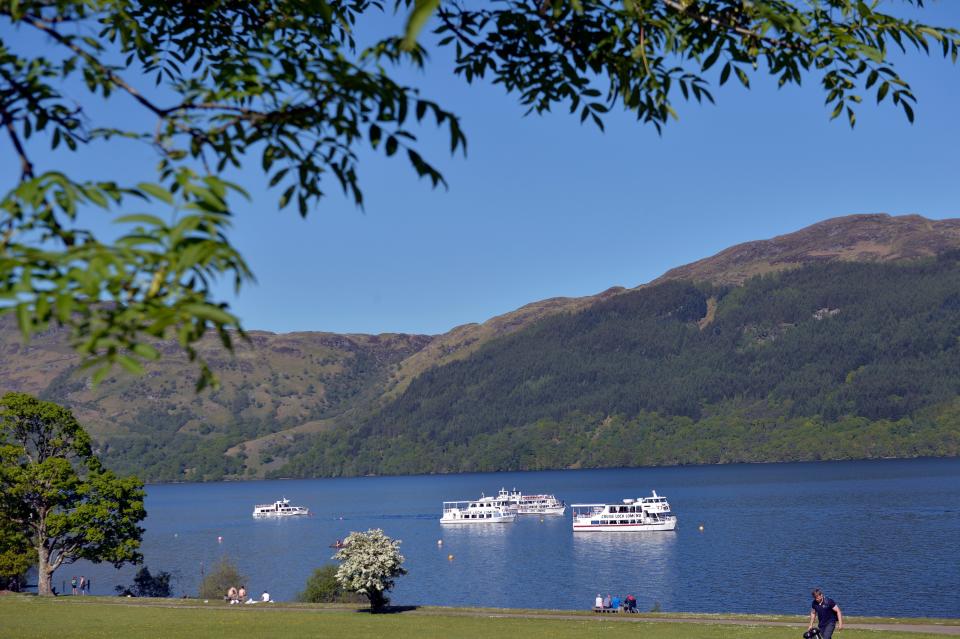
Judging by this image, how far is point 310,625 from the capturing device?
38281 mm

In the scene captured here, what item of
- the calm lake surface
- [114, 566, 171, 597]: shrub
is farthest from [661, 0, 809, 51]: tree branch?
[114, 566, 171, 597]: shrub

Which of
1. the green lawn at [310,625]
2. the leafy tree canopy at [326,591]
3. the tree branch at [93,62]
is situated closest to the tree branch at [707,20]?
the tree branch at [93,62]

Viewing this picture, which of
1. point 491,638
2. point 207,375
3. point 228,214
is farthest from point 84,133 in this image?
point 491,638

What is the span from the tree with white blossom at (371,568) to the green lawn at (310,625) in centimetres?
147


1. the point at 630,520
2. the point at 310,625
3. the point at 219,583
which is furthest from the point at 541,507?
the point at 310,625

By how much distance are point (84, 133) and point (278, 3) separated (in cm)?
191

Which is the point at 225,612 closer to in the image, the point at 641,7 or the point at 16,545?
the point at 16,545

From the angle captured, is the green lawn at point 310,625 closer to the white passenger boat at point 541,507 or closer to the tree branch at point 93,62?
the tree branch at point 93,62

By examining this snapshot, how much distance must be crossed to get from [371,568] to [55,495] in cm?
2146

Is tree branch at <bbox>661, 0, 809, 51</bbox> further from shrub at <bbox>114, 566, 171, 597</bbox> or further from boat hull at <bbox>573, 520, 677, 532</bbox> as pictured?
boat hull at <bbox>573, 520, 677, 532</bbox>

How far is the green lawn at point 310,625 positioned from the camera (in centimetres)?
3362

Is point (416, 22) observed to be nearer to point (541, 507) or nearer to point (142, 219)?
point (142, 219)

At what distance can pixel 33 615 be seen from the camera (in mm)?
39281

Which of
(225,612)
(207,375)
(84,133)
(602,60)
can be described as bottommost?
(225,612)
